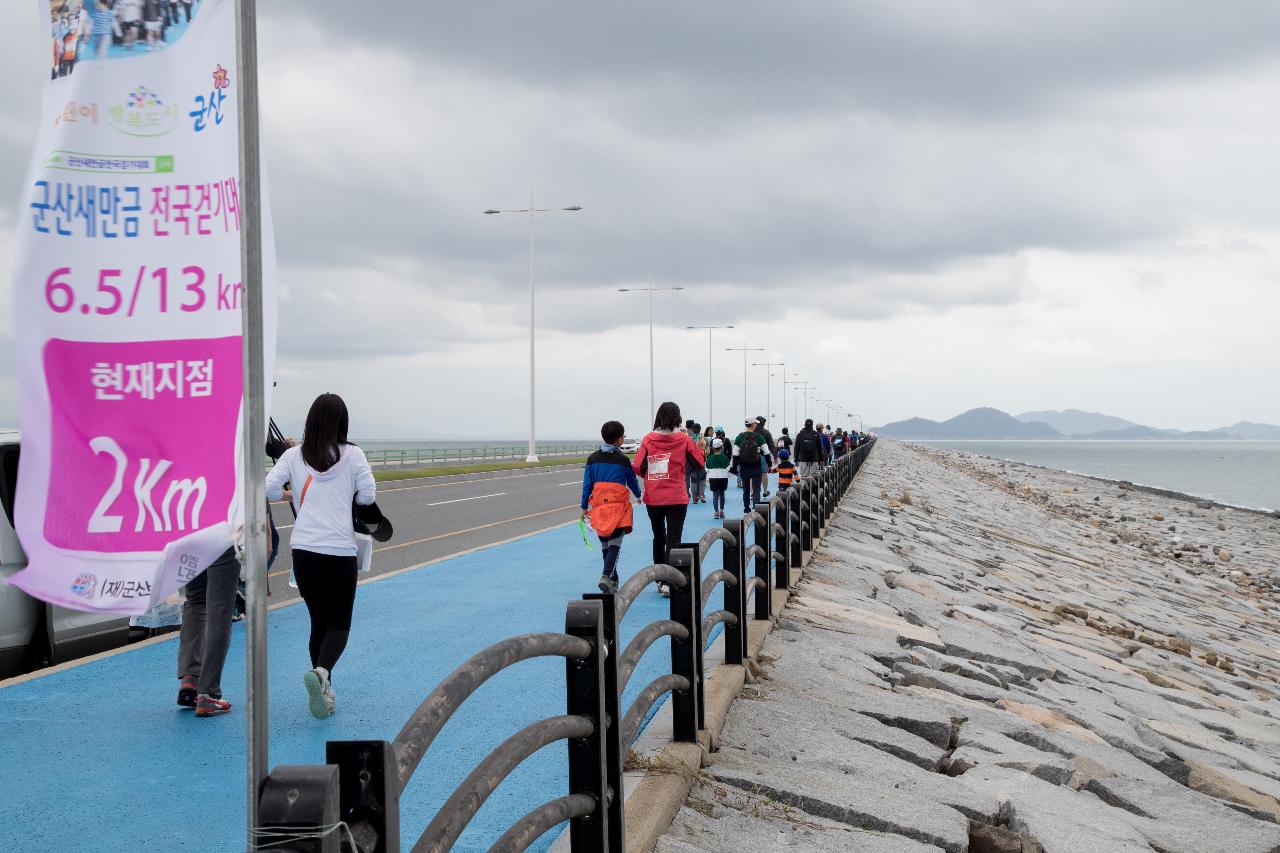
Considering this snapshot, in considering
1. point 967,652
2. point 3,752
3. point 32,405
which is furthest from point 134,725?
point 967,652

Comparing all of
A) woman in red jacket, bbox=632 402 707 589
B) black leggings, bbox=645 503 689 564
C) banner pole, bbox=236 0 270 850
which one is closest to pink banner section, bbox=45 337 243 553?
banner pole, bbox=236 0 270 850

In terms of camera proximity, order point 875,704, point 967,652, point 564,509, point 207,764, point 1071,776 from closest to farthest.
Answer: point 207,764 < point 1071,776 < point 875,704 < point 967,652 < point 564,509

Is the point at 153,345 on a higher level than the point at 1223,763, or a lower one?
higher

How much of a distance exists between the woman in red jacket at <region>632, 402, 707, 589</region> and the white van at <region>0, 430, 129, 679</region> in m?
4.78

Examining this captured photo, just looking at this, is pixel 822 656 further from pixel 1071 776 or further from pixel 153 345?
pixel 153 345

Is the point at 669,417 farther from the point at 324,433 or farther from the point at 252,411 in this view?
the point at 252,411

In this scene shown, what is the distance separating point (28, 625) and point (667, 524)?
5945 mm

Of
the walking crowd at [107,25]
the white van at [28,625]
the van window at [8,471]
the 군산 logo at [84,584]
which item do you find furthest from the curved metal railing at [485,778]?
the van window at [8,471]

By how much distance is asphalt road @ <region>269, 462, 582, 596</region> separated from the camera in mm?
14055

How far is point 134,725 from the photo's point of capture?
625 cm

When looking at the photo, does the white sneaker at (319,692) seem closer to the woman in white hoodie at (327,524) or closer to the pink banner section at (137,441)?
the woman in white hoodie at (327,524)

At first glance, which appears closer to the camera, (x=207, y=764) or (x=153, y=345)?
(x=153, y=345)

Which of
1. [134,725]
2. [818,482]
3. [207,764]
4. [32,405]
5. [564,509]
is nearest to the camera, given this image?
[32,405]

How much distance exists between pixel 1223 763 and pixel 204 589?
7.21 metres
